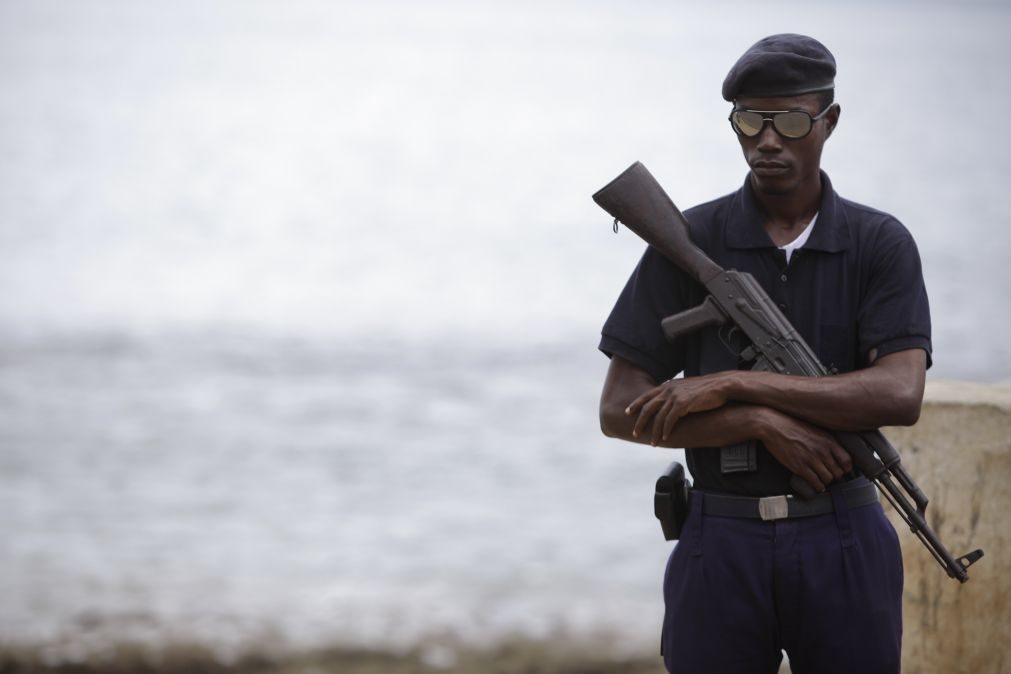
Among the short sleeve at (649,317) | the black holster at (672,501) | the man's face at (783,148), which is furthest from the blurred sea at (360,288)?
the man's face at (783,148)

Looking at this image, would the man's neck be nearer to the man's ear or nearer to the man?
the man

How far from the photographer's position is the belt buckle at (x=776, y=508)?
2.75m

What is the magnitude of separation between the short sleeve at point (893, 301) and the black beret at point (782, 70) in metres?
0.36

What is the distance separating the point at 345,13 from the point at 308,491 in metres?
46.0

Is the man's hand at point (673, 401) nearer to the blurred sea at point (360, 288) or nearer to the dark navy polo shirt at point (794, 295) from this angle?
the dark navy polo shirt at point (794, 295)

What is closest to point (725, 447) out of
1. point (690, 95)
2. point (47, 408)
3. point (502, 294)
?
point (47, 408)

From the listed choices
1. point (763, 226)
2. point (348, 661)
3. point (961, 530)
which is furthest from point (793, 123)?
point (348, 661)

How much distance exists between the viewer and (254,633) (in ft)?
24.2

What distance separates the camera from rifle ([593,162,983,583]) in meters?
2.72

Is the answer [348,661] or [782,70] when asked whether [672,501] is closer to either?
[782,70]

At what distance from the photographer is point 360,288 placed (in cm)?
2252

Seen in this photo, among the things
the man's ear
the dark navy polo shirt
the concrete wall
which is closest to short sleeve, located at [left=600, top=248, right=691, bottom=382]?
the dark navy polo shirt

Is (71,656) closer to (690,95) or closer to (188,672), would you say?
(188,672)

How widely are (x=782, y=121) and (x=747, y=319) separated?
420 millimetres
